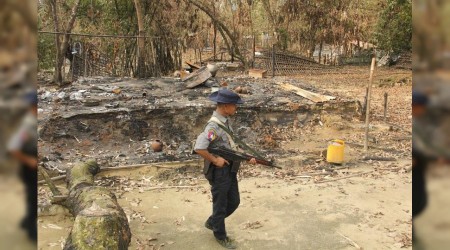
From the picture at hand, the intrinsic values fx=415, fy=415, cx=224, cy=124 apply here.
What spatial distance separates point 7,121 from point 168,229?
478 cm

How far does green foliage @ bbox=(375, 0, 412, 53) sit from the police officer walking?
48.5 feet

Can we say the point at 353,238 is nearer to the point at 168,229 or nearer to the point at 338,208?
the point at 338,208

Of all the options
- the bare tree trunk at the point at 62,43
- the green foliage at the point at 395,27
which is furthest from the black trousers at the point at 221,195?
the green foliage at the point at 395,27

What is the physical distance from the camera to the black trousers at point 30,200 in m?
0.56

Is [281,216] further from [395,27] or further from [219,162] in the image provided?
[395,27]

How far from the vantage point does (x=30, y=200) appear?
580 mm

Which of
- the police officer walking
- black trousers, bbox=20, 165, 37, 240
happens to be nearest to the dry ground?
the police officer walking

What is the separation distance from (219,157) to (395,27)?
1587 centimetres

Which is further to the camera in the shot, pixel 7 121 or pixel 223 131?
pixel 223 131

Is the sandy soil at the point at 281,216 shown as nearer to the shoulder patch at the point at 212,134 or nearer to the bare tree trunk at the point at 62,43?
the shoulder patch at the point at 212,134

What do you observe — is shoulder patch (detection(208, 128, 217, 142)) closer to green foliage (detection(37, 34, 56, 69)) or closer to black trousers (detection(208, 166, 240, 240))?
black trousers (detection(208, 166, 240, 240))

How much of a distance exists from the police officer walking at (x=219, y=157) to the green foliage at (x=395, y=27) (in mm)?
14776

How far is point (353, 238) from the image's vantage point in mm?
4750

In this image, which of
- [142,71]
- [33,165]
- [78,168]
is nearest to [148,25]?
[142,71]
